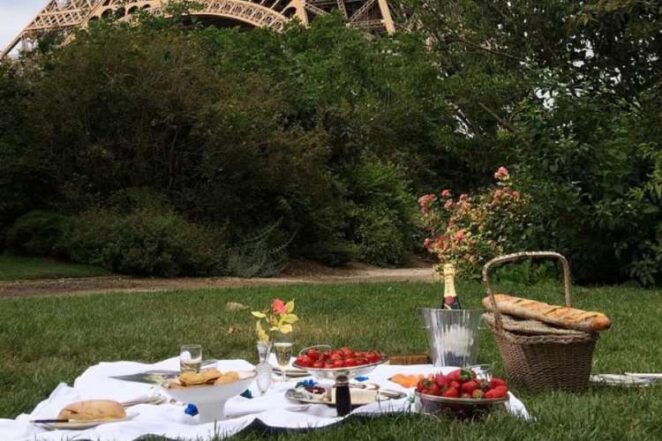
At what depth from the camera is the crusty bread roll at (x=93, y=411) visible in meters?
3.16

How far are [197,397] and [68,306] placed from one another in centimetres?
553

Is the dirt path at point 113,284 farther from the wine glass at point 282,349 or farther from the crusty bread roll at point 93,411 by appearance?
the crusty bread roll at point 93,411

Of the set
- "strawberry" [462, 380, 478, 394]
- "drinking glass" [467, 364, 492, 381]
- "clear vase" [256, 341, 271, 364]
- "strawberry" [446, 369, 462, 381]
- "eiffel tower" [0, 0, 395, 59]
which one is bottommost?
"drinking glass" [467, 364, 492, 381]

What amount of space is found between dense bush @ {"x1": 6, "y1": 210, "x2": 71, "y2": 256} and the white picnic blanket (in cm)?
1096

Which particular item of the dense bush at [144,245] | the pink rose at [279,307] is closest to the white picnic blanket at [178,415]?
the pink rose at [279,307]

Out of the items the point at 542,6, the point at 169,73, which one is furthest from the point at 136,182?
the point at 542,6

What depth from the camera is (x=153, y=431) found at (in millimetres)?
3070

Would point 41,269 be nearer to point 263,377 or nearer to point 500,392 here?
point 263,377

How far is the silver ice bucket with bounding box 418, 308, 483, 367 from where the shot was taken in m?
3.87

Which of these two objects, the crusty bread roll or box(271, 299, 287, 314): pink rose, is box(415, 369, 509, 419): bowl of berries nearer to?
box(271, 299, 287, 314): pink rose

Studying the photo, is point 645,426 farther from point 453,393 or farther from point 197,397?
point 197,397

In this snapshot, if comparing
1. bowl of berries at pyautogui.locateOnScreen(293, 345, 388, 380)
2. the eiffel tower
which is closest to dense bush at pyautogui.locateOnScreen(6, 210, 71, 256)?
bowl of berries at pyautogui.locateOnScreen(293, 345, 388, 380)

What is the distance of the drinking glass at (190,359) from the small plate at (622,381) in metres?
2.09

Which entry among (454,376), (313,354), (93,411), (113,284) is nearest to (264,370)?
(313,354)
